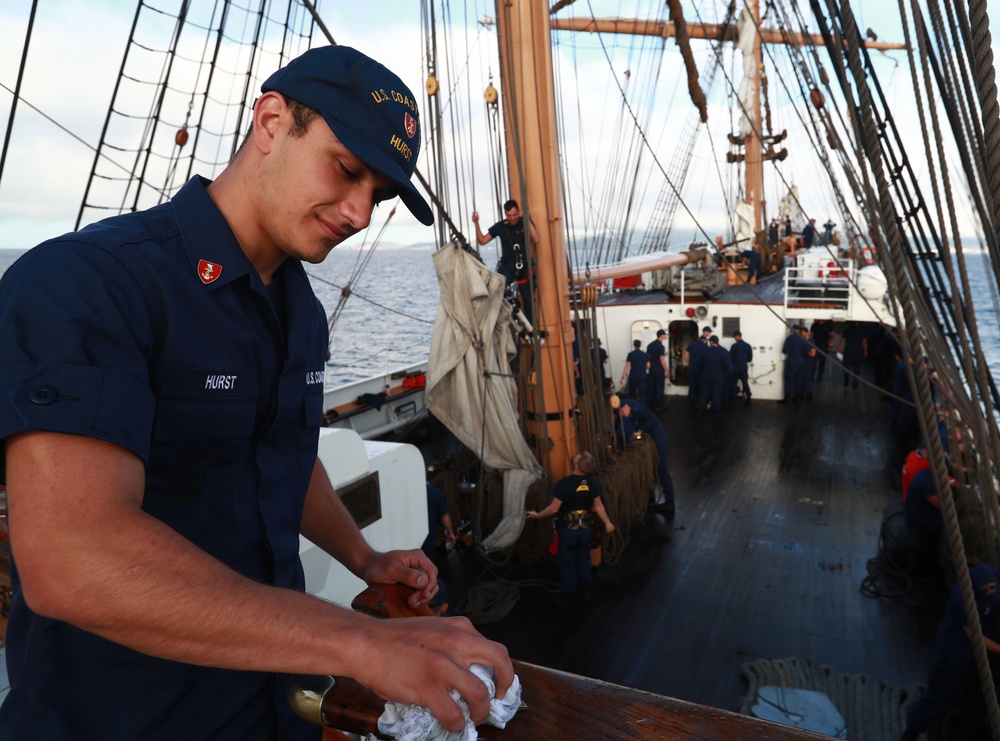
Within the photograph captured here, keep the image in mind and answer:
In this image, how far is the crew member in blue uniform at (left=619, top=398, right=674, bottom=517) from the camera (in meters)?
7.41

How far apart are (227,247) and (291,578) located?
503 mm

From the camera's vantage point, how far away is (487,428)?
20.4 ft

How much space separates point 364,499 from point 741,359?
9.62m

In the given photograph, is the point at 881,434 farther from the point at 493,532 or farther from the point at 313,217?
the point at 313,217

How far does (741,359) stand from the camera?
12.0m

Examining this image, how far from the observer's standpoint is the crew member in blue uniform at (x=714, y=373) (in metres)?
11.4

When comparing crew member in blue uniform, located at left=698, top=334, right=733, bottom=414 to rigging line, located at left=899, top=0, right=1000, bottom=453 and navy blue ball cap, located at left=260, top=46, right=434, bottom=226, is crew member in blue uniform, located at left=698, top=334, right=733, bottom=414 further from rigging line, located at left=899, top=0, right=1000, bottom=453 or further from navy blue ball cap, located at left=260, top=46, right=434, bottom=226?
navy blue ball cap, located at left=260, top=46, right=434, bottom=226

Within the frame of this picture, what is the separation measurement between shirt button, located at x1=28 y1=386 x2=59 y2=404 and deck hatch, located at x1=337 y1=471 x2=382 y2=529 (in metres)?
2.95

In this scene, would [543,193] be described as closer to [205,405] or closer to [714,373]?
[205,405]

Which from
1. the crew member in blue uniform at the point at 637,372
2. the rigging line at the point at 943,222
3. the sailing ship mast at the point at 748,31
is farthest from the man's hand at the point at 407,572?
the sailing ship mast at the point at 748,31

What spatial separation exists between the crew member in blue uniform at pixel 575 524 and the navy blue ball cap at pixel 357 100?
4963 millimetres

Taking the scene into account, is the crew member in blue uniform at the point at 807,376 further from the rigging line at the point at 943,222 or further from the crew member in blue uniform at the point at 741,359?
the rigging line at the point at 943,222

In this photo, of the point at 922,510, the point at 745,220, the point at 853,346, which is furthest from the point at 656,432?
the point at 745,220

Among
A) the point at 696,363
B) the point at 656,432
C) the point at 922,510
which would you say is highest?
the point at 696,363
